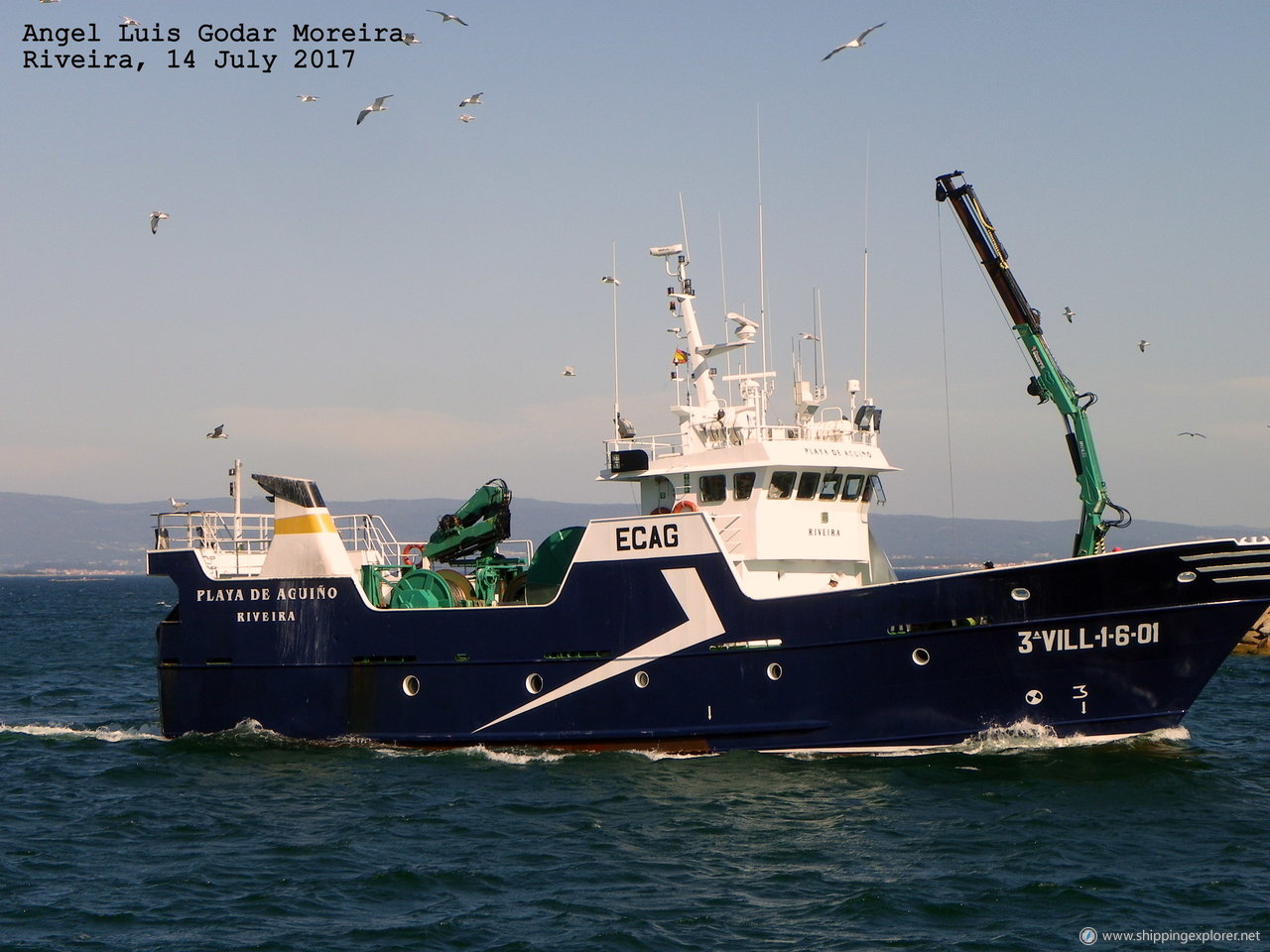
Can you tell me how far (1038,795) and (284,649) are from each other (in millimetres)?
10279

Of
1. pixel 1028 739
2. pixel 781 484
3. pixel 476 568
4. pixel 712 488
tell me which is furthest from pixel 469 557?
pixel 1028 739

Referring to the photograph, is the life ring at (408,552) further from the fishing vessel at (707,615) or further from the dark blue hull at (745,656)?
the dark blue hull at (745,656)

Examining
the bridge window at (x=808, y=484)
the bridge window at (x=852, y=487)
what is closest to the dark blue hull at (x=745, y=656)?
the bridge window at (x=808, y=484)

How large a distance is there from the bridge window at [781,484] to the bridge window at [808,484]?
117 millimetres

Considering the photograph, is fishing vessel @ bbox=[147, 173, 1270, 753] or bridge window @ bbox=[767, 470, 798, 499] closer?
fishing vessel @ bbox=[147, 173, 1270, 753]

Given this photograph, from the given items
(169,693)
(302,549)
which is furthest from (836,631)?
(169,693)

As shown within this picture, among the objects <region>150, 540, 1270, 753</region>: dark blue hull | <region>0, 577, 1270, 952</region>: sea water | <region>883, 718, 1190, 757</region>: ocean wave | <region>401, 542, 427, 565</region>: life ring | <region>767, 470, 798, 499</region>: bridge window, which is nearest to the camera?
<region>0, 577, 1270, 952</region>: sea water

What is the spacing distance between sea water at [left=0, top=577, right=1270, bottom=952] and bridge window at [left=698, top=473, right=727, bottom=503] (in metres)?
3.58

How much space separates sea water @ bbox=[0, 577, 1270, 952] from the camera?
11.1 meters

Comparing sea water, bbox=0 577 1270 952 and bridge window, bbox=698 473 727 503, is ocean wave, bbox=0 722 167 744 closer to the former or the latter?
sea water, bbox=0 577 1270 952

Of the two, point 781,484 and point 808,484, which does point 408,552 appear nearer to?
point 781,484

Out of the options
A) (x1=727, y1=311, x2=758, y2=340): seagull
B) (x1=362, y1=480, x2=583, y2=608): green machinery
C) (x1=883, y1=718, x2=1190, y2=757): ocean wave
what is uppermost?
(x1=727, y1=311, x2=758, y2=340): seagull

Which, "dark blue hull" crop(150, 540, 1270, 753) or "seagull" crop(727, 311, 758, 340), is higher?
"seagull" crop(727, 311, 758, 340)

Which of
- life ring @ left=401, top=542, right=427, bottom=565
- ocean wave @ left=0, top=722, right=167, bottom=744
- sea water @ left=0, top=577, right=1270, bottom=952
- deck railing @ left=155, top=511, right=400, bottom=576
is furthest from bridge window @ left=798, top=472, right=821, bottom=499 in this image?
ocean wave @ left=0, top=722, right=167, bottom=744
